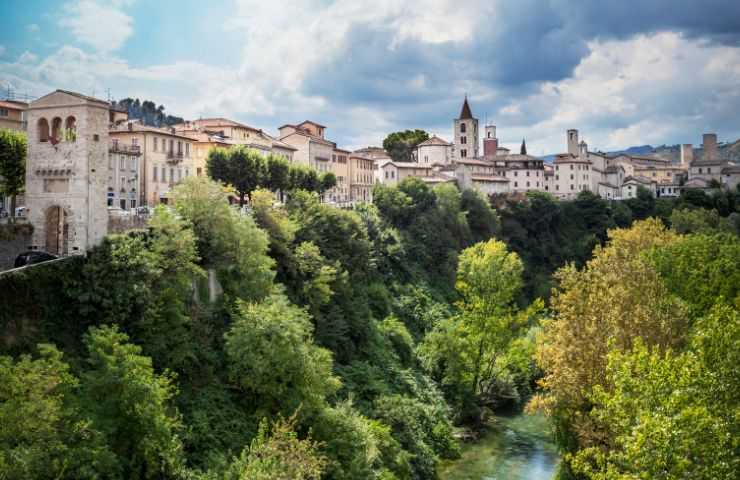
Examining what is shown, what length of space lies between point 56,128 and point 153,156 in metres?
28.3

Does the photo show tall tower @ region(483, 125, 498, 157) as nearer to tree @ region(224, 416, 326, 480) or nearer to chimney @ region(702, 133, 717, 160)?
chimney @ region(702, 133, 717, 160)

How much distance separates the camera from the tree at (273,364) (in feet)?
103

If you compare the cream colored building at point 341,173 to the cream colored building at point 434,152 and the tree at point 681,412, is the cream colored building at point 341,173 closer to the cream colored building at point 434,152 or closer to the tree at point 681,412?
the cream colored building at point 434,152

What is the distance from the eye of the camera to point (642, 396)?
20.8 m

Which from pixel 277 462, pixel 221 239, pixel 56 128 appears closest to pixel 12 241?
pixel 56 128

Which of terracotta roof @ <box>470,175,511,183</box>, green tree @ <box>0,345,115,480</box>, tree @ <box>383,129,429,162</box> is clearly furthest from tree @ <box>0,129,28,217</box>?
tree @ <box>383,129,429,162</box>

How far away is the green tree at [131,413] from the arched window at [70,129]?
13.1 metres

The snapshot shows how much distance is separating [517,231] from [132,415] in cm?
7481

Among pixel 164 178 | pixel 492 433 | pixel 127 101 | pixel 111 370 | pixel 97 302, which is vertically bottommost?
pixel 492 433

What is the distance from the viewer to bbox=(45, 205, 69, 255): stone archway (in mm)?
35469

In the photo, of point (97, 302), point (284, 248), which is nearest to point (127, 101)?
point (284, 248)

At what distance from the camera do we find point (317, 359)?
34156 millimetres

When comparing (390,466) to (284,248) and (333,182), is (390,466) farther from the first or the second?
(333,182)

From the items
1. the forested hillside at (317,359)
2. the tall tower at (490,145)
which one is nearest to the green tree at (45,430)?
the forested hillside at (317,359)
